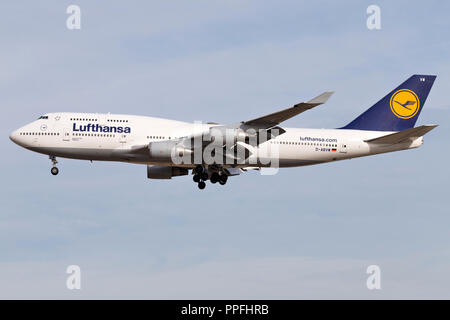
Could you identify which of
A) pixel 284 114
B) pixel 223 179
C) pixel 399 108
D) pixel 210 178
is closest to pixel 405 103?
pixel 399 108

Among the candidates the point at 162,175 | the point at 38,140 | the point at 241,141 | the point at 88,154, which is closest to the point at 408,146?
the point at 241,141

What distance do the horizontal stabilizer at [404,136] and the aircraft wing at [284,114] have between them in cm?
813

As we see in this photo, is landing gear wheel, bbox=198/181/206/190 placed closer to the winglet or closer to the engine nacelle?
the engine nacelle

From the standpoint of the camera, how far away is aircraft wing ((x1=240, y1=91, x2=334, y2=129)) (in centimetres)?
3897

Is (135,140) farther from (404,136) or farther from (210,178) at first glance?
(404,136)

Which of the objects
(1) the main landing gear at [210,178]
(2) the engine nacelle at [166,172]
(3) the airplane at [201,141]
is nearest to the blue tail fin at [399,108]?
(3) the airplane at [201,141]

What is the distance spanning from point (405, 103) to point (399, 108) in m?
0.61

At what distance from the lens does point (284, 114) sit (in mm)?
42250

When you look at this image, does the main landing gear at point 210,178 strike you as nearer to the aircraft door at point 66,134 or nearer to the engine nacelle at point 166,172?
the engine nacelle at point 166,172

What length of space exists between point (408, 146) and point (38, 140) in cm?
2335

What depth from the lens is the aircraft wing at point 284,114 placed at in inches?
1534

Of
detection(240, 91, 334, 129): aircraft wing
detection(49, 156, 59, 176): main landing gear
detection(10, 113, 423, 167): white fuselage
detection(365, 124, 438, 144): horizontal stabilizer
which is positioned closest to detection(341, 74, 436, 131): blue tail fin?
detection(10, 113, 423, 167): white fuselage
